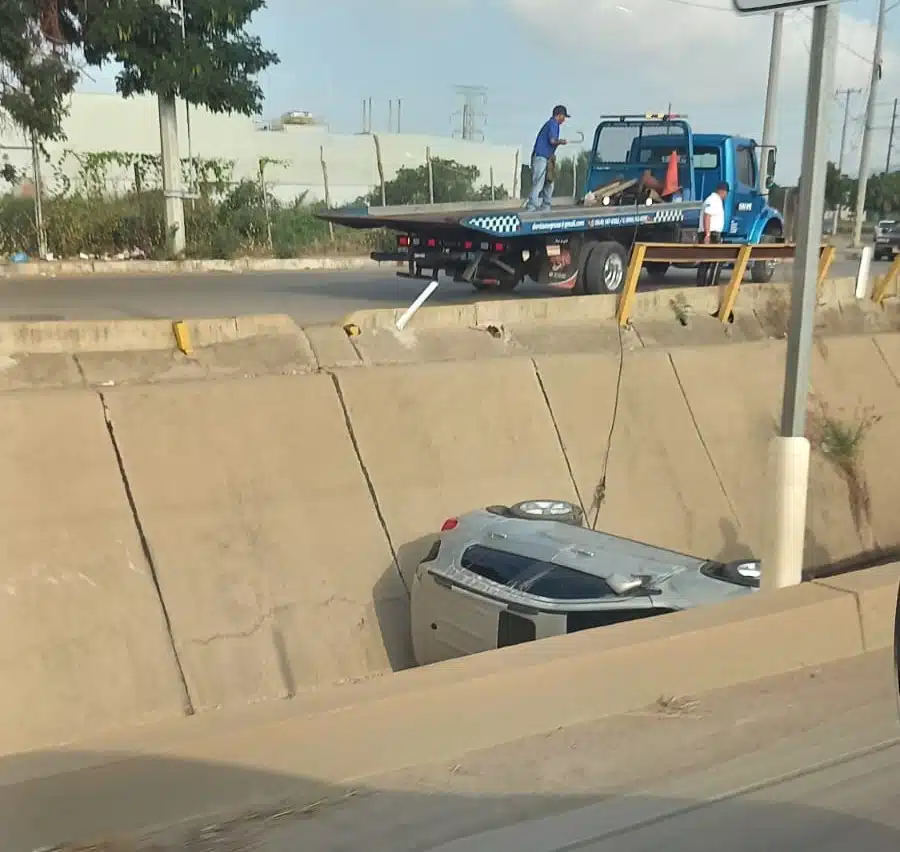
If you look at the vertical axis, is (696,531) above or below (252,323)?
below

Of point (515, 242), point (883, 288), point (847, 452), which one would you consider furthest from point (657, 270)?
point (847, 452)

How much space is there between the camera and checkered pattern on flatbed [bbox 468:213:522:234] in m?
14.8

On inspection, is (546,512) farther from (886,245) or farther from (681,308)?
(886,245)

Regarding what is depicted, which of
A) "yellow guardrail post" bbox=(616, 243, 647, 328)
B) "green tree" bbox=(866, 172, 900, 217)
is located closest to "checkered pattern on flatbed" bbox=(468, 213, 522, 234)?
"yellow guardrail post" bbox=(616, 243, 647, 328)

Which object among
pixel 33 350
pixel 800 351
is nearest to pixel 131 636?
pixel 33 350

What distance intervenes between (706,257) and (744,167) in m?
5.30

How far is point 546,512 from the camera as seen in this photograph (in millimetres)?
8391

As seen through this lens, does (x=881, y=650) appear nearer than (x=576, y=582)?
Yes

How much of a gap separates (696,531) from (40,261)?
15894 mm

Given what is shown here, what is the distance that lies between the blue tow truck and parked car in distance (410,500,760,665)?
7.65 meters

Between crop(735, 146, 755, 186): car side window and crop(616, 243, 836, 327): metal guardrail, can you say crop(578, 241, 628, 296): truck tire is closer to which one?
crop(616, 243, 836, 327): metal guardrail

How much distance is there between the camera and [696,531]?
10.9 meters

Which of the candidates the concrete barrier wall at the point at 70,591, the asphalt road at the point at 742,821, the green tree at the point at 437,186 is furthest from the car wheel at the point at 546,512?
the green tree at the point at 437,186

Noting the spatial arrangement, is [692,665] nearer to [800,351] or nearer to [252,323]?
[800,351]
